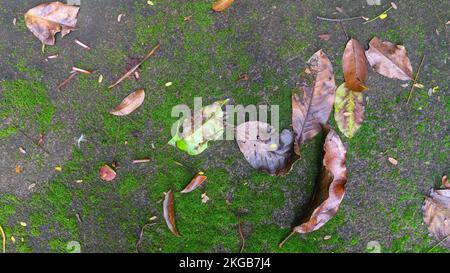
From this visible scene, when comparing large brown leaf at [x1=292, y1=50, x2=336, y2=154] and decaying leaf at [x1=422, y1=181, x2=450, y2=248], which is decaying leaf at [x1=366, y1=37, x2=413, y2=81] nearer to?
large brown leaf at [x1=292, y1=50, x2=336, y2=154]

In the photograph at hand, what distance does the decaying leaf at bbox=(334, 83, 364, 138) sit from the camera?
2.47 meters

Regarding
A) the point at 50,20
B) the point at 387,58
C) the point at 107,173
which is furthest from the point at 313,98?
the point at 50,20

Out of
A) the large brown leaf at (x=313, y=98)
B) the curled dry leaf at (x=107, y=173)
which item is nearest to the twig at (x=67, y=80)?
the curled dry leaf at (x=107, y=173)

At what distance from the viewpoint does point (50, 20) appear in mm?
2426

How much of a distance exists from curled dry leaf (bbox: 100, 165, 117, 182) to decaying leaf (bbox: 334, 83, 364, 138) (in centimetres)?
134

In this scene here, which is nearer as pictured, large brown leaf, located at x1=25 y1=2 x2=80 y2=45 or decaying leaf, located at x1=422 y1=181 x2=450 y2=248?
large brown leaf, located at x1=25 y1=2 x2=80 y2=45

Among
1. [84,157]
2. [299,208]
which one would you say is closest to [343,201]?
[299,208]

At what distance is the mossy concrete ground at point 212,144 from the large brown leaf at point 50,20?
0.16 ft

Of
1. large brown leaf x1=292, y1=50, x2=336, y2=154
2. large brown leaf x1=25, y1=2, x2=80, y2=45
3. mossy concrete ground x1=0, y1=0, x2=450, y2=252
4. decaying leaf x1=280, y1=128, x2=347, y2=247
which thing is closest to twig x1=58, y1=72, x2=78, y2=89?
mossy concrete ground x1=0, y1=0, x2=450, y2=252

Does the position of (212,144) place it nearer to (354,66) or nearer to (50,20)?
(354,66)

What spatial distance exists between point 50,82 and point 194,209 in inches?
44.0

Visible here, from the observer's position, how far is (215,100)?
8.19 ft

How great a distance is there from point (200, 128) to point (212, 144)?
119mm
